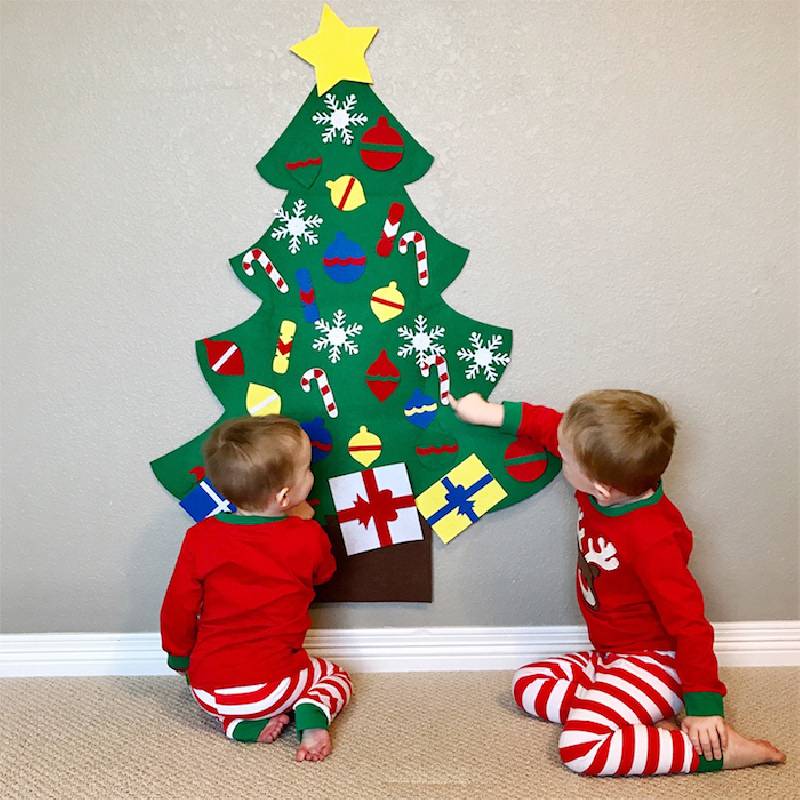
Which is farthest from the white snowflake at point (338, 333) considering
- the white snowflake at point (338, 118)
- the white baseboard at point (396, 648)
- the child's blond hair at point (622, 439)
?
the white baseboard at point (396, 648)

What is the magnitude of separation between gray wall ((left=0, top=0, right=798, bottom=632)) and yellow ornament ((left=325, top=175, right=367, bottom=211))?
11cm

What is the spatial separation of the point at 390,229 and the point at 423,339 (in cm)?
21

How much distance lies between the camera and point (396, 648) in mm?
1584

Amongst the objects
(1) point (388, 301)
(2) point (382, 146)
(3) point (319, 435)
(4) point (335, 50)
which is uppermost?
(4) point (335, 50)

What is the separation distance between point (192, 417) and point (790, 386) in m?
1.15

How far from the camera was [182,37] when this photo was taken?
146cm

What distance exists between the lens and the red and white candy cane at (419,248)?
1.48 metres

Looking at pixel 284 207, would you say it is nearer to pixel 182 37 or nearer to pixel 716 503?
pixel 182 37

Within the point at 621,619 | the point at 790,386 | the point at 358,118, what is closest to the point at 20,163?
the point at 358,118

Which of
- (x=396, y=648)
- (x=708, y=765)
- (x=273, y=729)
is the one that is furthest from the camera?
(x=396, y=648)

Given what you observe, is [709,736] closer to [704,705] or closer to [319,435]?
[704,705]

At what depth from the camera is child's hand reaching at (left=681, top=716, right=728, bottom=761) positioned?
1.24m

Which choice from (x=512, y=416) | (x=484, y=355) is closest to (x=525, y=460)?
(x=512, y=416)

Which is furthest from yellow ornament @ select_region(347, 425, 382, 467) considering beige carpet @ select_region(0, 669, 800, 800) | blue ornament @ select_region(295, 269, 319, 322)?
beige carpet @ select_region(0, 669, 800, 800)
